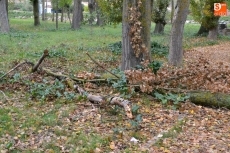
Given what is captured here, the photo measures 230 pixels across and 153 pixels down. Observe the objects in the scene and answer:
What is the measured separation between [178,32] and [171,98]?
18.2ft

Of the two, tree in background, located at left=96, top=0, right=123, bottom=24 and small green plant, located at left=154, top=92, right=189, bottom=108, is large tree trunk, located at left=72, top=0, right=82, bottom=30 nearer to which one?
tree in background, located at left=96, top=0, right=123, bottom=24

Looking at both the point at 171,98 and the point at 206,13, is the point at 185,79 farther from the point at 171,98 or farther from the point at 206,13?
the point at 206,13

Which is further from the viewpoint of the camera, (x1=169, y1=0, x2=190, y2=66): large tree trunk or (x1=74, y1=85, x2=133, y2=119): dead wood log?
(x1=169, y1=0, x2=190, y2=66): large tree trunk

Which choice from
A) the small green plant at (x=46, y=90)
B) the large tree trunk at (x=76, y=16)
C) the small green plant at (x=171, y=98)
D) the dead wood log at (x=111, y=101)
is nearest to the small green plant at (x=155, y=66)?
the small green plant at (x=171, y=98)

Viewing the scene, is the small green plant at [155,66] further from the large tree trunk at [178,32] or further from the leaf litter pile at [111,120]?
the large tree trunk at [178,32]

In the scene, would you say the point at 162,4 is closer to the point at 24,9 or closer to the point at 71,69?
the point at 71,69

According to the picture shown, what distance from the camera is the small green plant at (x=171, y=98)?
23.0 feet

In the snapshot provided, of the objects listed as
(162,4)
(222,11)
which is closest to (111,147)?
(222,11)

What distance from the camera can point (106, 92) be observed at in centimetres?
768

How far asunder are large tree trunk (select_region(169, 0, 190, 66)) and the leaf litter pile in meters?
3.85

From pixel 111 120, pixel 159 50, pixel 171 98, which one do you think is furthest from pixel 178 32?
pixel 111 120

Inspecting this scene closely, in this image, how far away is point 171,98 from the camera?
7105 millimetres

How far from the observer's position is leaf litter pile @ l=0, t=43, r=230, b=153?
209 inches

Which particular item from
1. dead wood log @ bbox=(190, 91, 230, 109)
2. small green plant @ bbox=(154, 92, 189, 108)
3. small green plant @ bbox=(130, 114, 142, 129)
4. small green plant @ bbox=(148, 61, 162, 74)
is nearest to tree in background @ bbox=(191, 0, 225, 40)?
small green plant @ bbox=(148, 61, 162, 74)
